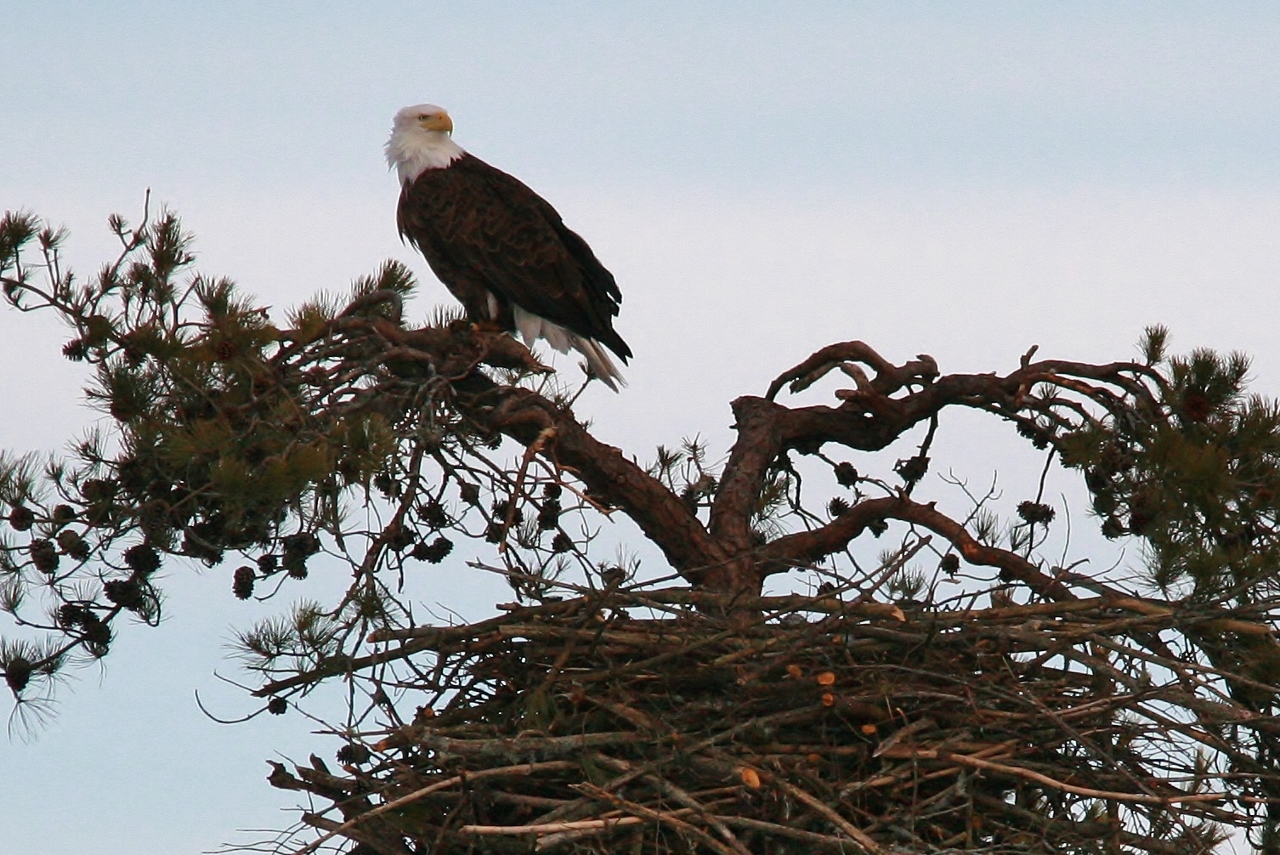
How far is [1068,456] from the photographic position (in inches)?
227

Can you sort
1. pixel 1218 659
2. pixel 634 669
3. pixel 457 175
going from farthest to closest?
pixel 457 175 → pixel 1218 659 → pixel 634 669

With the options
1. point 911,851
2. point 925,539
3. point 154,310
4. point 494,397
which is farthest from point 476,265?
point 911,851

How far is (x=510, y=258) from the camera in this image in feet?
24.1

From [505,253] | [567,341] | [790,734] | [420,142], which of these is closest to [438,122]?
[420,142]

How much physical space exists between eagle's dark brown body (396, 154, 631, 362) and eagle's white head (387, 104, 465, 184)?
105 mm

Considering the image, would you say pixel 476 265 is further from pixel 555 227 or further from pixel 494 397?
pixel 494 397

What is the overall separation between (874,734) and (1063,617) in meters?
0.73

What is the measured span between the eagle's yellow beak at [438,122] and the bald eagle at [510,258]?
7.7 inches

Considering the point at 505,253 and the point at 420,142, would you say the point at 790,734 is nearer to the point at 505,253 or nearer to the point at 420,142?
the point at 505,253

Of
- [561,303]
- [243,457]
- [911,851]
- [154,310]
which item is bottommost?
[911,851]

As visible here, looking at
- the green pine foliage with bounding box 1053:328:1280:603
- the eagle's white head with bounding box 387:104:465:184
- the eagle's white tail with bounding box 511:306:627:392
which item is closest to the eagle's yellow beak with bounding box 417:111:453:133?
the eagle's white head with bounding box 387:104:465:184

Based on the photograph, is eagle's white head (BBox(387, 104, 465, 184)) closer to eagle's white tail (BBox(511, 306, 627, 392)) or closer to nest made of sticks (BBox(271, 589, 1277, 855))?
eagle's white tail (BBox(511, 306, 627, 392))

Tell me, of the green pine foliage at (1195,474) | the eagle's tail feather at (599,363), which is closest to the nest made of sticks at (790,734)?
the green pine foliage at (1195,474)

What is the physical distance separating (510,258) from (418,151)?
904 mm
